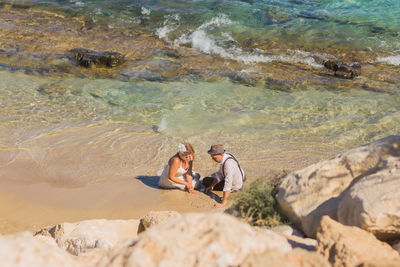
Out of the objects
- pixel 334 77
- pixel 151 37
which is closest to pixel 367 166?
pixel 334 77

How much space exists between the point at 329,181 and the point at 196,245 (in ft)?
8.13

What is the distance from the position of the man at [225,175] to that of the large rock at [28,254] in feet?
14.3

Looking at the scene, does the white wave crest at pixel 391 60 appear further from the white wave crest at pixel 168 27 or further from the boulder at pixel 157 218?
the boulder at pixel 157 218

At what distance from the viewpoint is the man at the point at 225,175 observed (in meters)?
7.10

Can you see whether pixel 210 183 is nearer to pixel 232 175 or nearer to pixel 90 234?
pixel 232 175

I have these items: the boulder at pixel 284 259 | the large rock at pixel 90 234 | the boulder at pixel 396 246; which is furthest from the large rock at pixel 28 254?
the boulder at pixel 396 246

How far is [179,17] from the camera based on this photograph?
1850cm

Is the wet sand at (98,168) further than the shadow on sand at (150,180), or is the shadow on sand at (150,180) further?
the shadow on sand at (150,180)

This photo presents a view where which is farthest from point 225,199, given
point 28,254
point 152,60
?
point 152,60

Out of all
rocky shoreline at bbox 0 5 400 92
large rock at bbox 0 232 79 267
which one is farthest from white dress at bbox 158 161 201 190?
rocky shoreline at bbox 0 5 400 92

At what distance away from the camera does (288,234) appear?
4.62 m

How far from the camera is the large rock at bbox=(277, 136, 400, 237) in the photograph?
15.0 ft

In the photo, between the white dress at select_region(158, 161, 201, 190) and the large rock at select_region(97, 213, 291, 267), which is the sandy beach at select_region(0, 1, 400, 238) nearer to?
the white dress at select_region(158, 161, 201, 190)

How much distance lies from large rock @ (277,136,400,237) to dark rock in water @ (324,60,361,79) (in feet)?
28.6
